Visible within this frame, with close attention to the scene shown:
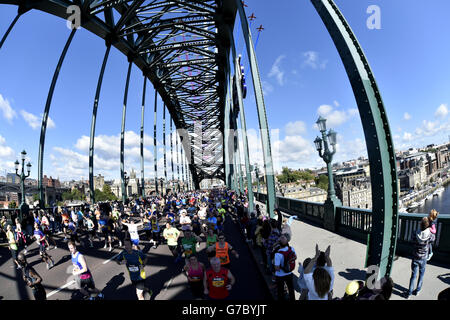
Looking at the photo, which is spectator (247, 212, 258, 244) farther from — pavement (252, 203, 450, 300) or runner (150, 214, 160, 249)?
runner (150, 214, 160, 249)

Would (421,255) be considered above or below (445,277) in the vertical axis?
above

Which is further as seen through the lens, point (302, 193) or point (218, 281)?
point (302, 193)

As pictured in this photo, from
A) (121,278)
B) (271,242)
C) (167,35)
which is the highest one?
(167,35)

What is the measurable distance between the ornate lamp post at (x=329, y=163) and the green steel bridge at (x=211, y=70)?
7 centimetres

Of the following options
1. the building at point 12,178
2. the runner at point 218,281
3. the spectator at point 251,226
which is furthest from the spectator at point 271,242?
the building at point 12,178

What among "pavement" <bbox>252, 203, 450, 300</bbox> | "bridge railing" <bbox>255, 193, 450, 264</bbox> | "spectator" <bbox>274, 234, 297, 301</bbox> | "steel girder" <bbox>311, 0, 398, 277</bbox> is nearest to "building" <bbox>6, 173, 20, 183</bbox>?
"pavement" <bbox>252, 203, 450, 300</bbox>


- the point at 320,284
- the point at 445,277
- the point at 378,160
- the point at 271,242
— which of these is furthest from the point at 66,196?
the point at 445,277

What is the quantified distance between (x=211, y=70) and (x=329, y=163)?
26037mm

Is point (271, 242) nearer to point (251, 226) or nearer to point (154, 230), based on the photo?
point (251, 226)

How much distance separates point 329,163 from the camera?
916 centimetres

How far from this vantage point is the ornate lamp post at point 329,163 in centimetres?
845

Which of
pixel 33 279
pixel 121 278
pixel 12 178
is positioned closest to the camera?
pixel 33 279

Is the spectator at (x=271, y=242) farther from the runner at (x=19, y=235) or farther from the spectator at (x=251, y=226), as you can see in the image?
the runner at (x=19, y=235)

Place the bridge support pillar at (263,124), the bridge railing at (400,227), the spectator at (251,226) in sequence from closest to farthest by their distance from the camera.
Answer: the bridge railing at (400,227) → the spectator at (251,226) → the bridge support pillar at (263,124)
